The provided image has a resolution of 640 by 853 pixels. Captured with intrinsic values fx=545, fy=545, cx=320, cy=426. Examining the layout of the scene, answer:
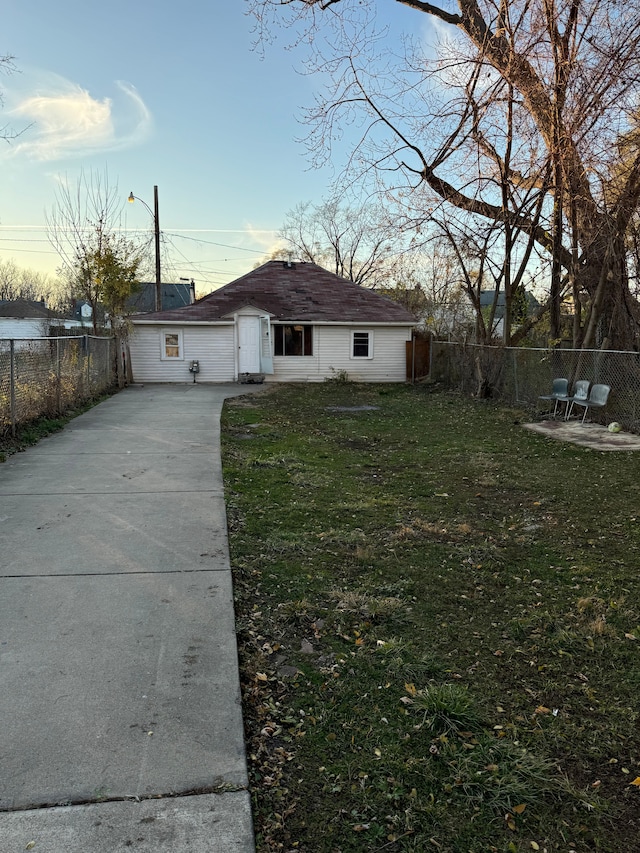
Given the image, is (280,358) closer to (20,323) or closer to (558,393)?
(558,393)

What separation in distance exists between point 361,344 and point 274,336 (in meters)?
3.24

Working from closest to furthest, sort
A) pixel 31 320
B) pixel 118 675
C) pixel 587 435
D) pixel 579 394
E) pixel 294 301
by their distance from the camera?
pixel 118 675, pixel 587 435, pixel 579 394, pixel 294 301, pixel 31 320

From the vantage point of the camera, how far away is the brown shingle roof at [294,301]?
19.4m

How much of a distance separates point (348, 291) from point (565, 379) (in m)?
11.9

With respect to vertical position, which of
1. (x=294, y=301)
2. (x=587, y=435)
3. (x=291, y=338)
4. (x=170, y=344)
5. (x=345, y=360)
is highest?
(x=294, y=301)

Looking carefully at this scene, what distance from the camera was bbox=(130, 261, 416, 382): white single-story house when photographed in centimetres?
1911

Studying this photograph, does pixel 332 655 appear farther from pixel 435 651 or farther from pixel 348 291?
pixel 348 291

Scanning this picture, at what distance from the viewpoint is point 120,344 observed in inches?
701

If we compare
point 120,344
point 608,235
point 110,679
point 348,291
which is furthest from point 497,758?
point 348,291

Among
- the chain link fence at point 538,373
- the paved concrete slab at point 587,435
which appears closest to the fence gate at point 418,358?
the chain link fence at point 538,373

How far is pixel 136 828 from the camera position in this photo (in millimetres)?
1754

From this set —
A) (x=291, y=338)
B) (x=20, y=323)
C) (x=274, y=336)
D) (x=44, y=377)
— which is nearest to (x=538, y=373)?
(x=291, y=338)

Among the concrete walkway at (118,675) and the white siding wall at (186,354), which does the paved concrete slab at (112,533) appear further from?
the white siding wall at (186,354)

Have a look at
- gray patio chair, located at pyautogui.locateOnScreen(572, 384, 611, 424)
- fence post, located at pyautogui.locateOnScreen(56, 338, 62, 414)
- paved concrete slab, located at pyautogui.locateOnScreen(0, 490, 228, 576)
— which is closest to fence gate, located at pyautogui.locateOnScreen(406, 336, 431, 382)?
gray patio chair, located at pyautogui.locateOnScreen(572, 384, 611, 424)
